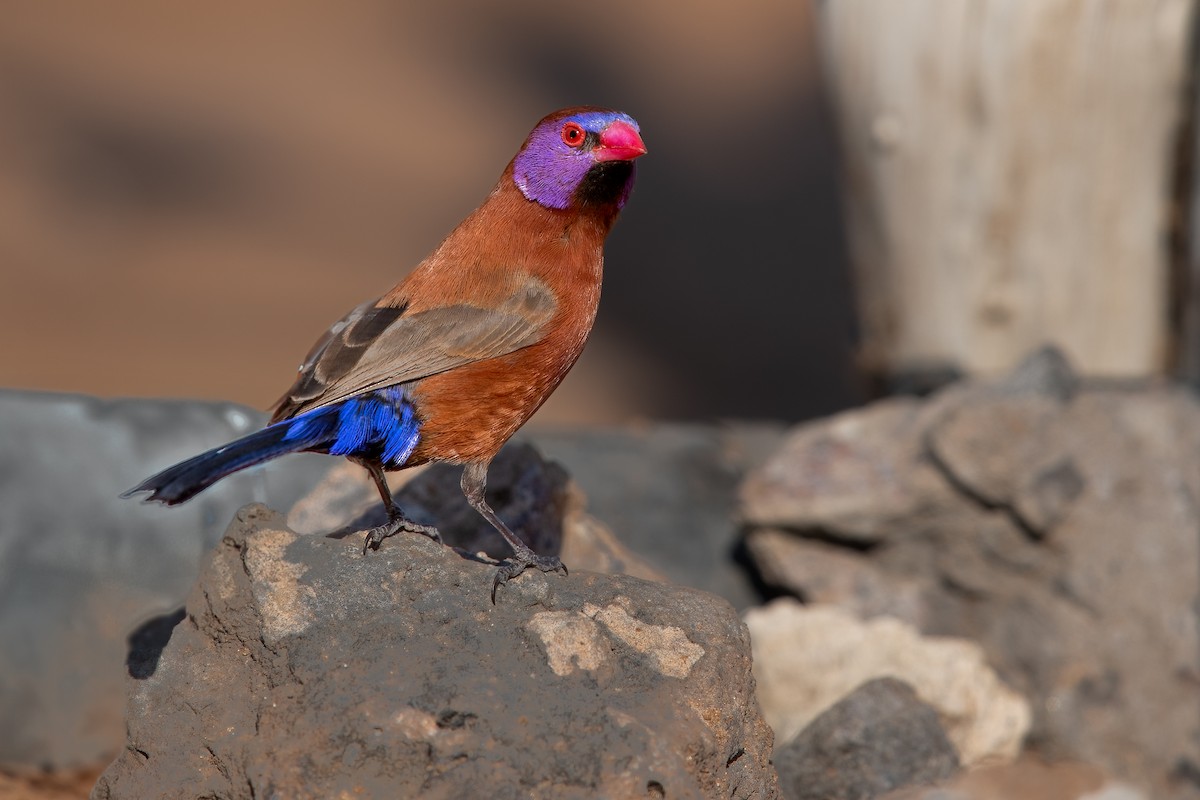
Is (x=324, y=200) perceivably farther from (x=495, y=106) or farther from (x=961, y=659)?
(x=961, y=659)

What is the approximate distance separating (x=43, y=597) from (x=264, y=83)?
347 inches

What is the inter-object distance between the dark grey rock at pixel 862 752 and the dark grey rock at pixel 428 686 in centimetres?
77

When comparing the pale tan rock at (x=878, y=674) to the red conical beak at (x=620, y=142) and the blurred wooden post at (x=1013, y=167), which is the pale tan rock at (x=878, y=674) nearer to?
the red conical beak at (x=620, y=142)

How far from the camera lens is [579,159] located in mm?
3896

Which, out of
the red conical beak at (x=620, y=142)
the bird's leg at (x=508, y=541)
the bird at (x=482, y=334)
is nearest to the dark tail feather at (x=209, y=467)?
the bird at (x=482, y=334)

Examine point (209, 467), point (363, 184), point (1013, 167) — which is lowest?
point (363, 184)

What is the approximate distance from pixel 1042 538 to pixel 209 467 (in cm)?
307

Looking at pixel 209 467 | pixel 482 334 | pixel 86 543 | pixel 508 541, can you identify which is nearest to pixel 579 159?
pixel 482 334

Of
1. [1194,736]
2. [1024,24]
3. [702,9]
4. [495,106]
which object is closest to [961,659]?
[1194,736]

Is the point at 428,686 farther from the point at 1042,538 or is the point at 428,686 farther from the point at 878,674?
the point at 1042,538

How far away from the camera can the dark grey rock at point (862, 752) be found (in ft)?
12.9

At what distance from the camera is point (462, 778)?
283cm

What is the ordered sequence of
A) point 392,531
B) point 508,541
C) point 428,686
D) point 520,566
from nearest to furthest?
point 428,686 < point 520,566 < point 392,531 < point 508,541

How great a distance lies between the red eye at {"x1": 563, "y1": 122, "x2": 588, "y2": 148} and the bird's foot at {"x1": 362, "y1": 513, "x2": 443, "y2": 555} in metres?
1.11
